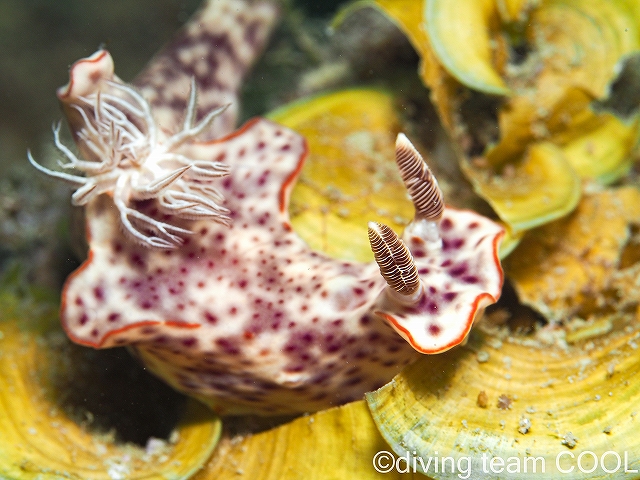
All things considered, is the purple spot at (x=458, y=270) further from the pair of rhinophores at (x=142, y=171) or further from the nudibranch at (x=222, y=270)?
the pair of rhinophores at (x=142, y=171)

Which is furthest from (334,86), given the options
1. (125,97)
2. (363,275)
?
(363,275)

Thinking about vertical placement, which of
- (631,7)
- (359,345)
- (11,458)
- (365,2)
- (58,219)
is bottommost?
(58,219)

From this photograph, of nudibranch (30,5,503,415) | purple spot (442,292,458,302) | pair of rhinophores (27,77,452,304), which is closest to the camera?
purple spot (442,292,458,302)

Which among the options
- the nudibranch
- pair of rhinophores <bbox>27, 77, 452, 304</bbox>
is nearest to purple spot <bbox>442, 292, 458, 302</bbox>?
the nudibranch

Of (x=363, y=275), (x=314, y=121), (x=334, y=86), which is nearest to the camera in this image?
(x=363, y=275)

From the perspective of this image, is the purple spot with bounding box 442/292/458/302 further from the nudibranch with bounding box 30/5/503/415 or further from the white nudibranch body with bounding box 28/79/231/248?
the white nudibranch body with bounding box 28/79/231/248

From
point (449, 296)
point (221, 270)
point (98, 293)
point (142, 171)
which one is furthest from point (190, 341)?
point (449, 296)

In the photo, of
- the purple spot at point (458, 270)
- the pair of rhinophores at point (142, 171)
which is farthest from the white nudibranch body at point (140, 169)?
the purple spot at point (458, 270)

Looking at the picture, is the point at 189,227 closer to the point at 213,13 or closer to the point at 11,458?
the point at 11,458

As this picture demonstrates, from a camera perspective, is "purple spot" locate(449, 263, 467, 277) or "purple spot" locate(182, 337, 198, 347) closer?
"purple spot" locate(449, 263, 467, 277)
